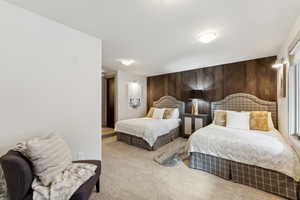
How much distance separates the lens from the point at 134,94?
Result: 5457mm

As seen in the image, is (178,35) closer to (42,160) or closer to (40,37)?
(40,37)

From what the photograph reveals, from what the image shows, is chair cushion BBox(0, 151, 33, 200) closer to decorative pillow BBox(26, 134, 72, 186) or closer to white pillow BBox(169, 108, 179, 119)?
decorative pillow BBox(26, 134, 72, 186)

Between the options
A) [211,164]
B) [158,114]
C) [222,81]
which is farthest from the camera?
[158,114]

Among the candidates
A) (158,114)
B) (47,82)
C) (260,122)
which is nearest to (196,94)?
(158,114)

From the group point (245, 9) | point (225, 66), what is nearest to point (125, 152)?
point (245, 9)

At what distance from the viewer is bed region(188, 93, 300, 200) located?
173 cm

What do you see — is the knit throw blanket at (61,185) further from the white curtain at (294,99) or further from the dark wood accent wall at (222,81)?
the dark wood accent wall at (222,81)

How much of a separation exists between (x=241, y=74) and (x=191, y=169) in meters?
2.92

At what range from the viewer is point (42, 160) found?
1.28 metres

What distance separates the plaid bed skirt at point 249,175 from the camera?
1734 mm

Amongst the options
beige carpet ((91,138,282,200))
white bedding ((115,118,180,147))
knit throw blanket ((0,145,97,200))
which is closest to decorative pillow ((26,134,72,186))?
knit throw blanket ((0,145,97,200))

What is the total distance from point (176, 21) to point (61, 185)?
2.26 m

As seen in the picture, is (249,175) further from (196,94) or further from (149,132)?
(196,94)

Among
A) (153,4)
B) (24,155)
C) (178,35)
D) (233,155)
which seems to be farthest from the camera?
(178,35)
